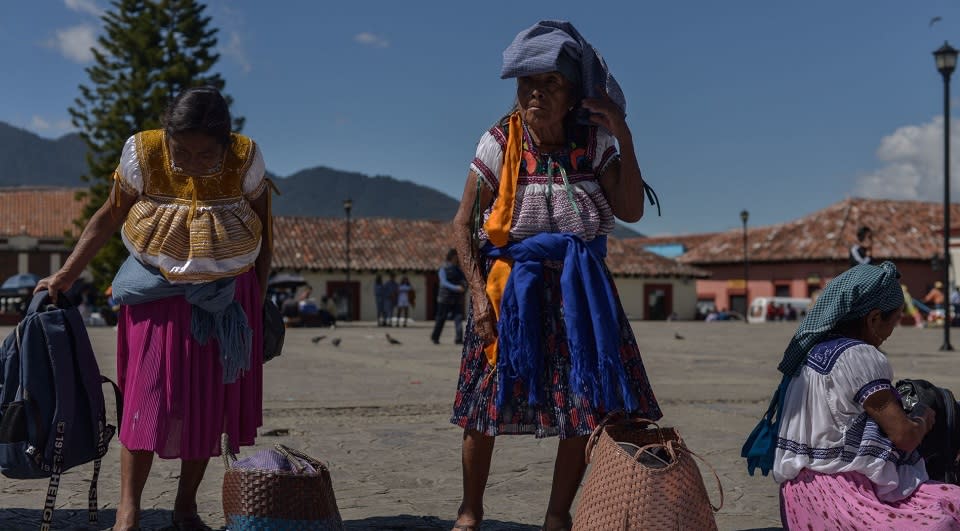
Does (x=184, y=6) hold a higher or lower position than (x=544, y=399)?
higher

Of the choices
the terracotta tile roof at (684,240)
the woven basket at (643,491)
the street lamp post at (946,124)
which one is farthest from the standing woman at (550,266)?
the terracotta tile roof at (684,240)

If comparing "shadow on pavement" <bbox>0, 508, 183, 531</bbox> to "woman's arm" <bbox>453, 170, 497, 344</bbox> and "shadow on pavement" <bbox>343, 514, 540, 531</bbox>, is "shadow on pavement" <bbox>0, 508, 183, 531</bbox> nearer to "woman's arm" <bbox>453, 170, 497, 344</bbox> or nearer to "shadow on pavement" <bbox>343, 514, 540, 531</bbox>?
"shadow on pavement" <bbox>343, 514, 540, 531</bbox>

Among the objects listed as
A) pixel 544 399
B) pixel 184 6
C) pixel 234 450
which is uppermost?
pixel 184 6

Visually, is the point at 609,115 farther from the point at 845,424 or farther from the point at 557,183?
the point at 845,424

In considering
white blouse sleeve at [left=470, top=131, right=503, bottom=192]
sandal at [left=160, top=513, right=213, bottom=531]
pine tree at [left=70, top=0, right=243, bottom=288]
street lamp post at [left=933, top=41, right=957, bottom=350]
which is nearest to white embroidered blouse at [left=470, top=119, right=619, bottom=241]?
white blouse sleeve at [left=470, top=131, right=503, bottom=192]

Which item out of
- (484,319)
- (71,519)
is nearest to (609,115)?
(484,319)

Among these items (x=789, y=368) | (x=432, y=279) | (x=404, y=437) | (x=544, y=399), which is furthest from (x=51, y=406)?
(x=432, y=279)

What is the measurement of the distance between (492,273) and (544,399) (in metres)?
0.44

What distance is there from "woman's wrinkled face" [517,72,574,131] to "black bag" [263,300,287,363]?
1.11m

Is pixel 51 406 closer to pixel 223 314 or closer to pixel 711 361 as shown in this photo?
pixel 223 314

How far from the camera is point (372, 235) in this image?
48.8 metres

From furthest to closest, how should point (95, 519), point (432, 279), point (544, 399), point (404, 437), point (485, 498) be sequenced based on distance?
point (432, 279) → point (404, 437) → point (485, 498) → point (95, 519) → point (544, 399)

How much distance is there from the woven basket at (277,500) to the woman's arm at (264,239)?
0.79m

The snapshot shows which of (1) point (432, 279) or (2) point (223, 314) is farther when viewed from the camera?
(1) point (432, 279)
